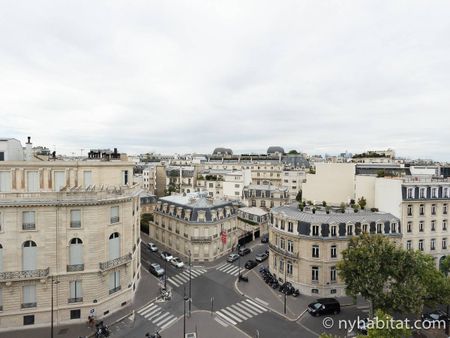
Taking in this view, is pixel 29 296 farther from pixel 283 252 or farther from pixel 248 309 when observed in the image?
pixel 283 252

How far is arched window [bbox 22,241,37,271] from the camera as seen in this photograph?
2875 cm

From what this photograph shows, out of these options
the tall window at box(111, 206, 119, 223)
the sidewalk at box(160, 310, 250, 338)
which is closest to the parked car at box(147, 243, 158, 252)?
the tall window at box(111, 206, 119, 223)

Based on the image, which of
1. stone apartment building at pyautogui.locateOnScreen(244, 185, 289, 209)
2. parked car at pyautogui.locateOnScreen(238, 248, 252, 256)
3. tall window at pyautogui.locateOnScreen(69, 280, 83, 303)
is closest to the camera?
tall window at pyautogui.locateOnScreen(69, 280, 83, 303)

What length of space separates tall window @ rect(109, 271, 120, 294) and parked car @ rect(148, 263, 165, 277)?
10166 millimetres

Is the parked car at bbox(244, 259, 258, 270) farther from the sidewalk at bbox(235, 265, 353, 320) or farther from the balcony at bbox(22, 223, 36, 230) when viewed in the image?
the balcony at bbox(22, 223, 36, 230)

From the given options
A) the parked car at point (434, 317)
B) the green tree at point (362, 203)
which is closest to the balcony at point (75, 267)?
the parked car at point (434, 317)

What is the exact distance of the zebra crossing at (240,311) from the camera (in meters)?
31.7

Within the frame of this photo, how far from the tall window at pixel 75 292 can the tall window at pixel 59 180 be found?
1005 centimetres

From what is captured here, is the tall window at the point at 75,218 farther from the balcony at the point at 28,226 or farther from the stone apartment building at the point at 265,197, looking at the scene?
the stone apartment building at the point at 265,197

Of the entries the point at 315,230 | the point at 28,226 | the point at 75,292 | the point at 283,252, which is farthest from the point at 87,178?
the point at 315,230

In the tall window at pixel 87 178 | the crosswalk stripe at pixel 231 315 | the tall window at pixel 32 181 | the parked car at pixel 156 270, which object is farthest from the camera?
the parked car at pixel 156 270

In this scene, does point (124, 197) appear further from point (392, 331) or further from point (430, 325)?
point (430, 325)

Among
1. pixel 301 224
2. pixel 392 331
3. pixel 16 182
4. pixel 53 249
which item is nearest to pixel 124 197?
pixel 53 249

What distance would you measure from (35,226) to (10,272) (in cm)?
472
